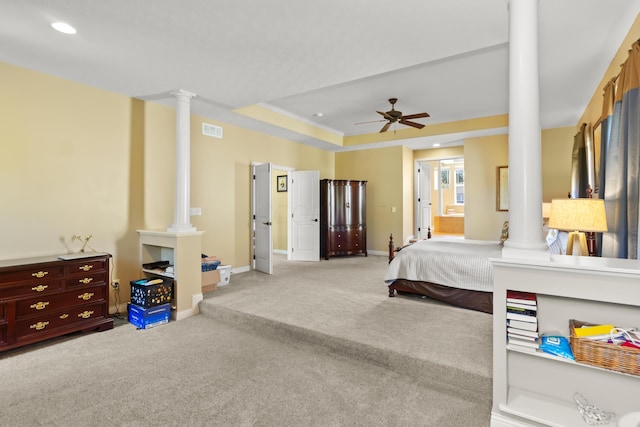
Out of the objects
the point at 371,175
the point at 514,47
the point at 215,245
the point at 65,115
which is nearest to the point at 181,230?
the point at 215,245

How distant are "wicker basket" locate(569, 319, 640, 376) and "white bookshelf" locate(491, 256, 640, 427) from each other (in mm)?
47

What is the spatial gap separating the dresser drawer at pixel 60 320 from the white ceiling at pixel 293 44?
2.43 m

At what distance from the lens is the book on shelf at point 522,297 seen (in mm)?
1825

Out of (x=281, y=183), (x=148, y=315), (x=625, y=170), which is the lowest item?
(x=148, y=315)

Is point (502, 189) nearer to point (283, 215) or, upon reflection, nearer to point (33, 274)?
point (283, 215)

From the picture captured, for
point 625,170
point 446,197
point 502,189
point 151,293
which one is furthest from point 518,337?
point 446,197

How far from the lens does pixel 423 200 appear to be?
806cm

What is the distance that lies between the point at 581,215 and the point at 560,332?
114cm

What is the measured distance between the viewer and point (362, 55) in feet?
9.84

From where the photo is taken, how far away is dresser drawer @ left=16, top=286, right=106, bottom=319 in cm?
285

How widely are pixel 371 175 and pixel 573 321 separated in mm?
5975

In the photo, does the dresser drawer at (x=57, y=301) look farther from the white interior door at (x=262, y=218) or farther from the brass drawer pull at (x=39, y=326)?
the white interior door at (x=262, y=218)

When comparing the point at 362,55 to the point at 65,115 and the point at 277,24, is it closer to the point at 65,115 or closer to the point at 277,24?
the point at 277,24

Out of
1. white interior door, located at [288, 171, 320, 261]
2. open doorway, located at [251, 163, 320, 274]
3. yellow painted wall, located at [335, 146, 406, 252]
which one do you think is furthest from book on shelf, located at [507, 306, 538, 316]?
yellow painted wall, located at [335, 146, 406, 252]
